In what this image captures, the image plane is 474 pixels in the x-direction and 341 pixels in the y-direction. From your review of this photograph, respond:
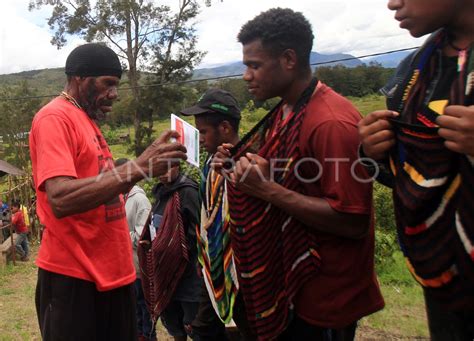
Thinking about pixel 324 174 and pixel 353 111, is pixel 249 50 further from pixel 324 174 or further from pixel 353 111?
pixel 324 174

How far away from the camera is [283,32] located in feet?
5.90

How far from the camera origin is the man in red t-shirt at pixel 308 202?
1559 mm

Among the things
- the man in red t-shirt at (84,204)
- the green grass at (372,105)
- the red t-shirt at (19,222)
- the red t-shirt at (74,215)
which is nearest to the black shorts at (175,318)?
the man in red t-shirt at (84,204)

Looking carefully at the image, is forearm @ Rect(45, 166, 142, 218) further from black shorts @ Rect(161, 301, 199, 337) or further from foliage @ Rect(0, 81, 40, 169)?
foliage @ Rect(0, 81, 40, 169)

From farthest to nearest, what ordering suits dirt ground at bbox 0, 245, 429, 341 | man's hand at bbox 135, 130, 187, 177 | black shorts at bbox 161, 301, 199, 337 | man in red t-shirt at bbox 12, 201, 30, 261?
1. man in red t-shirt at bbox 12, 201, 30, 261
2. dirt ground at bbox 0, 245, 429, 341
3. black shorts at bbox 161, 301, 199, 337
4. man's hand at bbox 135, 130, 187, 177

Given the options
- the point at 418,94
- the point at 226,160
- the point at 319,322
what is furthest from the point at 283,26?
the point at 319,322

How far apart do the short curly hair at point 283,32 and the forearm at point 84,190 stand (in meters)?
0.79

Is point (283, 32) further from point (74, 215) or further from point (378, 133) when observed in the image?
point (74, 215)

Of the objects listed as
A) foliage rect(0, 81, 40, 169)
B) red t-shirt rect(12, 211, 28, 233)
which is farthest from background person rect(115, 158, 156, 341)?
foliage rect(0, 81, 40, 169)

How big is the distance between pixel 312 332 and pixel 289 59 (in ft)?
3.56

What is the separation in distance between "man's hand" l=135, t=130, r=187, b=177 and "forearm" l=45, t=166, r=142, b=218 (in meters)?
0.06

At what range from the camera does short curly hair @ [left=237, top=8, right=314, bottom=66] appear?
1.80 m

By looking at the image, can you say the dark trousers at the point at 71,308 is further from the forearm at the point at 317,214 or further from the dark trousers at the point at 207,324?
the forearm at the point at 317,214

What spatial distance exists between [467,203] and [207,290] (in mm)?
1793
